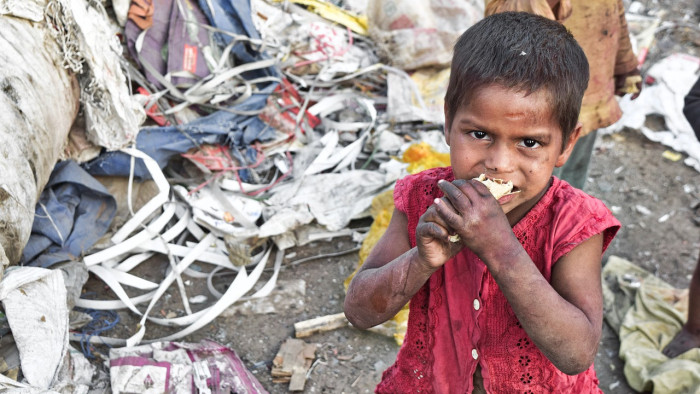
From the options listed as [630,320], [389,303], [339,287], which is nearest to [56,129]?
[339,287]

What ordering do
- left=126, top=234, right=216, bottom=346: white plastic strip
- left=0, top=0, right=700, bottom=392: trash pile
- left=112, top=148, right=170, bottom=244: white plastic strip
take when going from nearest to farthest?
left=0, top=0, right=700, bottom=392: trash pile, left=126, top=234, right=216, bottom=346: white plastic strip, left=112, top=148, right=170, bottom=244: white plastic strip

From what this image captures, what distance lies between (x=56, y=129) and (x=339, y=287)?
1.65 meters

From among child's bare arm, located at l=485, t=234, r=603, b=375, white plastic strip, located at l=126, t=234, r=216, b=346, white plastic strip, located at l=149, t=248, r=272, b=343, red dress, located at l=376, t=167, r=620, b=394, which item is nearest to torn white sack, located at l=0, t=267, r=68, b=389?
white plastic strip, located at l=126, t=234, r=216, b=346

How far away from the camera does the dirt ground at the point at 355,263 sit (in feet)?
9.37

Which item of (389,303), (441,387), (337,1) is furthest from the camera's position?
(337,1)

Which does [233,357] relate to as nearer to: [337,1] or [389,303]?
[389,303]

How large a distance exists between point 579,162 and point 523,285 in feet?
7.36

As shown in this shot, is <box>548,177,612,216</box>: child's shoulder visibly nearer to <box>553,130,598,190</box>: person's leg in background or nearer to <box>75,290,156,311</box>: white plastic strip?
<box>553,130,598,190</box>: person's leg in background

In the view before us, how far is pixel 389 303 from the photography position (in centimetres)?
145

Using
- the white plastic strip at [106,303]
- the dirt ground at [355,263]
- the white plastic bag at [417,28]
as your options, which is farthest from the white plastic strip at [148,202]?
the white plastic bag at [417,28]

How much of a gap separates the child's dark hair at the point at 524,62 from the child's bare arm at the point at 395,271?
0.33 meters

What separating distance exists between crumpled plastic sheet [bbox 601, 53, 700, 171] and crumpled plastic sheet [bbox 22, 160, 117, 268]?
3934 millimetres

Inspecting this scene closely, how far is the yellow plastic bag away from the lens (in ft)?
9.76

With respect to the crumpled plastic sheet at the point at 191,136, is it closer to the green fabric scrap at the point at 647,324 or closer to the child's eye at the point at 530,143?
the green fabric scrap at the point at 647,324
